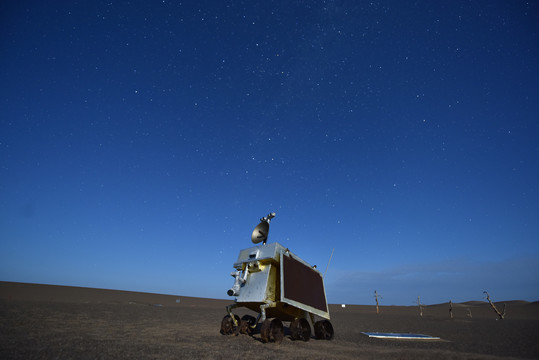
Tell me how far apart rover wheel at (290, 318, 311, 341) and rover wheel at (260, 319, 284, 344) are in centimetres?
73

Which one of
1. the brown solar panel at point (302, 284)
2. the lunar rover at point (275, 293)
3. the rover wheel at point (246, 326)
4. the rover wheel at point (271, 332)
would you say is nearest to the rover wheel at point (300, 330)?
the lunar rover at point (275, 293)

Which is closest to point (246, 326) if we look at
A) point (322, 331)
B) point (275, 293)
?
point (275, 293)

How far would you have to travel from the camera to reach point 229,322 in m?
8.15

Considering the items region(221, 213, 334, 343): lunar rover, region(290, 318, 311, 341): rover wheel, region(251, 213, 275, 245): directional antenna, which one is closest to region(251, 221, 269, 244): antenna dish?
region(251, 213, 275, 245): directional antenna

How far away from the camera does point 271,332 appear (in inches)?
261

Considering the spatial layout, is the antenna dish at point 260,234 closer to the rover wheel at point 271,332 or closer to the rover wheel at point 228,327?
the rover wheel at point 228,327

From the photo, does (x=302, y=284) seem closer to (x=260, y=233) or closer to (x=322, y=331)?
(x=322, y=331)

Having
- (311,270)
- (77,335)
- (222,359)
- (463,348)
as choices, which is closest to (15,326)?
(77,335)

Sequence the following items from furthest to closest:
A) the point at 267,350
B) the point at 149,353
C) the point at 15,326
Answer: the point at 15,326
the point at 267,350
the point at 149,353

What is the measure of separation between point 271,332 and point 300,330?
4.36 ft

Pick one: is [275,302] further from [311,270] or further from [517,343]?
[517,343]

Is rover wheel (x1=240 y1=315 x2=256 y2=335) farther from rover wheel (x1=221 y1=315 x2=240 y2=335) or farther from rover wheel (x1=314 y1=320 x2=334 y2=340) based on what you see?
rover wheel (x1=314 y1=320 x2=334 y2=340)

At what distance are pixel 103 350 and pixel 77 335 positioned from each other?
2447mm

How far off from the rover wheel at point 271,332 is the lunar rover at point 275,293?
0.08 feet
